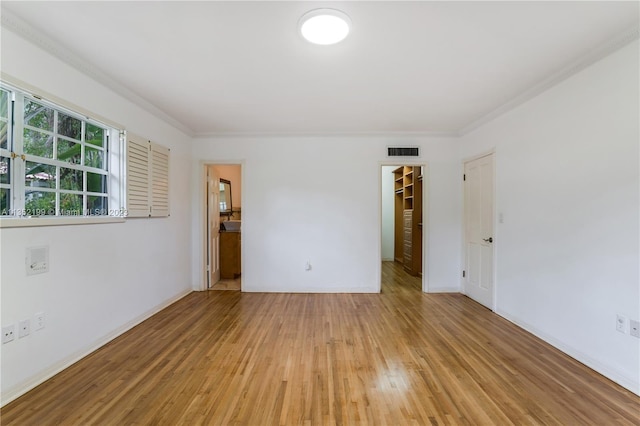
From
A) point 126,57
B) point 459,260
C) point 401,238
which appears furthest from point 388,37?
point 401,238

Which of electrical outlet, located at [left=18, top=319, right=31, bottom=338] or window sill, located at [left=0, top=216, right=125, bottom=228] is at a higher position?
window sill, located at [left=0, top=216, right=125, bottom=228]

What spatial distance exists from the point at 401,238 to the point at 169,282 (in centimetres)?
516

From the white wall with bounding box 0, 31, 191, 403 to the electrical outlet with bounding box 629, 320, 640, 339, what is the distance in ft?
14.3

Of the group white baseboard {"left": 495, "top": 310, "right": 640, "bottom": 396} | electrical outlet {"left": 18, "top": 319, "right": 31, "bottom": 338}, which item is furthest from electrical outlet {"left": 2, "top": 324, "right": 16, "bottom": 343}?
white baseboard {"left": 495, "top": 310, "right": 640, "bottom": 396}

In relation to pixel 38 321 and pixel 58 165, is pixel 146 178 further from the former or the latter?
pixel 38 321

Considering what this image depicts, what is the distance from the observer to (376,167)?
436 centimetres

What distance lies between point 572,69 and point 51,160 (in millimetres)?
4473

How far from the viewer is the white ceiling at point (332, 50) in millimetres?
1739

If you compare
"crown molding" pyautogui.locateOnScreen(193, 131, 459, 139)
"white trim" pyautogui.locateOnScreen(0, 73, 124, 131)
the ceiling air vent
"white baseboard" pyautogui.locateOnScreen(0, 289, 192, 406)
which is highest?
"crown molding" pyautogui.locateOnScreen(193, 131, 459, 139)

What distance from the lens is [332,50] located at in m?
2.14

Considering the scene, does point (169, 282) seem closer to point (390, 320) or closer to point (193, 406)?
point (193, 406)

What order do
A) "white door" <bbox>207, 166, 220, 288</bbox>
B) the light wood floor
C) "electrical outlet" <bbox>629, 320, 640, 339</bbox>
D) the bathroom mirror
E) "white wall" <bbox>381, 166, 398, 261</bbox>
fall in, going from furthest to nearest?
"white wall" <bbox>381, 166, 398, 261</bbox>, the bathroom mirror, "white door" <bbox>207, 166, 220, 288</bbox>, "electrical outlet" <bbox>629, 320, 640, 339</bbox>, the light wood floor

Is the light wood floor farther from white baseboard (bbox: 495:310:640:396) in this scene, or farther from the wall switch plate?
the wall switch plate

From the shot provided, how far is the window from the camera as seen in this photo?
1.89 m
